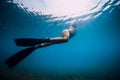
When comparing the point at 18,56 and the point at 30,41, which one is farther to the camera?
the point at 18,56

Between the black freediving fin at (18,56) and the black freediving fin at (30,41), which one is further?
the black freediving fin at (18,56)

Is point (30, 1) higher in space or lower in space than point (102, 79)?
higher

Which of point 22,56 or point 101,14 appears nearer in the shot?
point 22,56

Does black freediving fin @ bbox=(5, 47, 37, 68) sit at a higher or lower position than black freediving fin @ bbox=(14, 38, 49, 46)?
lower

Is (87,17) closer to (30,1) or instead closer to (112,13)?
(112,13)

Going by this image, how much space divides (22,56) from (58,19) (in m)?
15.3

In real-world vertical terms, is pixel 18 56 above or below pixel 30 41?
below

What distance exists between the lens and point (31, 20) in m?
20.3

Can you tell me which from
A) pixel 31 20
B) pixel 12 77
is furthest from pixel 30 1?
pixel 12 77

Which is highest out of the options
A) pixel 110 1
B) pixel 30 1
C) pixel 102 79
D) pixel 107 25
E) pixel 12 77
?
pixel 30 1

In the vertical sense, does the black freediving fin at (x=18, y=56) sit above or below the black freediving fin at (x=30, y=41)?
below

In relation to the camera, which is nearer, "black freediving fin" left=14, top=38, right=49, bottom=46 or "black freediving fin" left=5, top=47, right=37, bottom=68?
"black freediving fin" left=14, top=38, right=49, bottom=46

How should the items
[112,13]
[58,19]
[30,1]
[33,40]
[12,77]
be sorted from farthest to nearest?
[12,77], [58,19], [112,13], [30,1], [33,40]

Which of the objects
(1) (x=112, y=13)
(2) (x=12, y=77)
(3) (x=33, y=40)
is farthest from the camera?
(2) (x=12, y=77)
